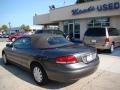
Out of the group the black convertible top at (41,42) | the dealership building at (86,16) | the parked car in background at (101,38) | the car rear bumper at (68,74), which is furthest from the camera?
the dealership building at (86,16)

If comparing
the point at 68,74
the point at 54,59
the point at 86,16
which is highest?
the point at 86,16

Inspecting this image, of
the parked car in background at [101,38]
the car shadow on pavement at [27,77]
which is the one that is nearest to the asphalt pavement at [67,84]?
the car shadow on pavement at [27,77]

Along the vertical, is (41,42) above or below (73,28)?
below

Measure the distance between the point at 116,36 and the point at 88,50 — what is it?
7.99 m

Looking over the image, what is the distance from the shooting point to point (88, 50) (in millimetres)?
5555

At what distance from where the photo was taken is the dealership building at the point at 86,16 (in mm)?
18372

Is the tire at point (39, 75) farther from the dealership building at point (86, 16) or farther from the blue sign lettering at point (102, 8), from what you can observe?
Result: the blue sign lettering at point (102, 8)

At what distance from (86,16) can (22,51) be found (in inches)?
596

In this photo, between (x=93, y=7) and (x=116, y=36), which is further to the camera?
(x=93, y=7)

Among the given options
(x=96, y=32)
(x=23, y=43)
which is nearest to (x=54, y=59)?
(x=23, y=43)

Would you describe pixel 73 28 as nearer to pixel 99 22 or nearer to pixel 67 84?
pixel 99 22

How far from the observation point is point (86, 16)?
20.7 meters

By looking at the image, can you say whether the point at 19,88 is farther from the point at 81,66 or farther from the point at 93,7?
the point at 93,7

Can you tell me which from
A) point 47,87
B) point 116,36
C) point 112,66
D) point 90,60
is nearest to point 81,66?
point 90,60
